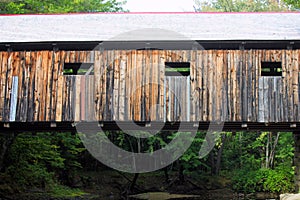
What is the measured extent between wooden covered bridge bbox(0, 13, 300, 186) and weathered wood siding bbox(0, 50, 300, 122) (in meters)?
0.02

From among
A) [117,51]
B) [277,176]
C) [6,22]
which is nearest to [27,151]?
[6,22]

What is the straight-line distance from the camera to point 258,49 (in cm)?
1198

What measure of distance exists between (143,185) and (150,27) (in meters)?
11.4

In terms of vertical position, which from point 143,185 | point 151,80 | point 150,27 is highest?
point 150,27

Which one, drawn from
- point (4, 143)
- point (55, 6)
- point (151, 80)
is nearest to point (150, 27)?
point (151, 80)

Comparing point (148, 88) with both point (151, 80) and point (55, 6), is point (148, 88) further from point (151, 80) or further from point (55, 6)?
point (55, 6)

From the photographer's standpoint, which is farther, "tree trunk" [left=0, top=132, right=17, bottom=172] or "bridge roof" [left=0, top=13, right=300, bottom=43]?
"tree trunk" [left=0, top=132, right=17, bottom=172]

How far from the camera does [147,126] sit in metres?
11.4

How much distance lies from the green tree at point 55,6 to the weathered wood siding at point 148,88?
718 centimetres

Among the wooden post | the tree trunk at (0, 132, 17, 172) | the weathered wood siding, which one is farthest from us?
the tree trunk at (0, 132, 17, 172)

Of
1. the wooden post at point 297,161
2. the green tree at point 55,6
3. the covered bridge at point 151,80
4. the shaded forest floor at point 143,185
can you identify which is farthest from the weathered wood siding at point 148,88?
the shaded forest floor at point 143,185

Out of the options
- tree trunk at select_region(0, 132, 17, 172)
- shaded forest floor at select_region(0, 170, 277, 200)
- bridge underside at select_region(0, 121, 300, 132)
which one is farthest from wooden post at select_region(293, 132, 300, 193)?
tree trunk at select_region(0, 132, 17, 172)

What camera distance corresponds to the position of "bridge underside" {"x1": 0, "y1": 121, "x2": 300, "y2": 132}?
11.3 meters

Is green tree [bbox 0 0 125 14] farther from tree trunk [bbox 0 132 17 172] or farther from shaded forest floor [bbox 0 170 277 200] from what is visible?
shaded forest floor [bbox 0 170 277 200]
